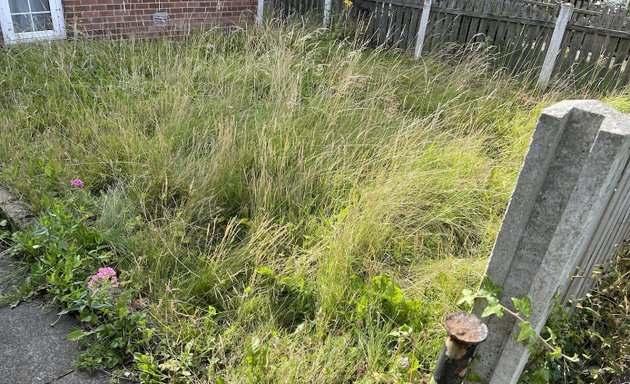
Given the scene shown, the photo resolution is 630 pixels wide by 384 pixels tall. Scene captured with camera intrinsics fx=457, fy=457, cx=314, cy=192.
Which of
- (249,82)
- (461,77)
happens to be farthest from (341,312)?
(461,77)

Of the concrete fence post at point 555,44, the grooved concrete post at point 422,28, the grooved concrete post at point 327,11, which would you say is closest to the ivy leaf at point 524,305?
the concrete fence post at point 555,44

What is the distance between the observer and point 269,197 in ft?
9.86

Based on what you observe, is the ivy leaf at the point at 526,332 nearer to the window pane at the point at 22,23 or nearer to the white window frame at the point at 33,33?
the white window frame at the point at 33,33

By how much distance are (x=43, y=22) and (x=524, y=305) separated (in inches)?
264

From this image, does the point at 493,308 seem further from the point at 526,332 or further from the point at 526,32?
the point at 526,32

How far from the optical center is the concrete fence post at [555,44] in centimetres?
624

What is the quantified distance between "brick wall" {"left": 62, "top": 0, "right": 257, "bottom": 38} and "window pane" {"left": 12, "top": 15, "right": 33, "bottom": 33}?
0.45 metres

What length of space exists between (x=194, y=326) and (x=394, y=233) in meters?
1.29

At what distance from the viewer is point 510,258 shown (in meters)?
1.55

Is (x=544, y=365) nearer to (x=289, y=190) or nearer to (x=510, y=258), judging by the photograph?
(x=510, y=258)

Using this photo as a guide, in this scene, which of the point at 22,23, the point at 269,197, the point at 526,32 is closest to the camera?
the point at 269,197

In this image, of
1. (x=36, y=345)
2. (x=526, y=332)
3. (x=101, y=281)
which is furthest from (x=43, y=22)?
(x=526, y=332)

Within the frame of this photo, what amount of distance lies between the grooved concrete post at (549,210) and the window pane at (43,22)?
652cm

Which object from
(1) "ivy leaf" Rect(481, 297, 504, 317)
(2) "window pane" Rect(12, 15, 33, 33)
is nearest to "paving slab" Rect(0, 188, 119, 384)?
(1) "ivy leaf" Rect(481, 297, 504, 317)
